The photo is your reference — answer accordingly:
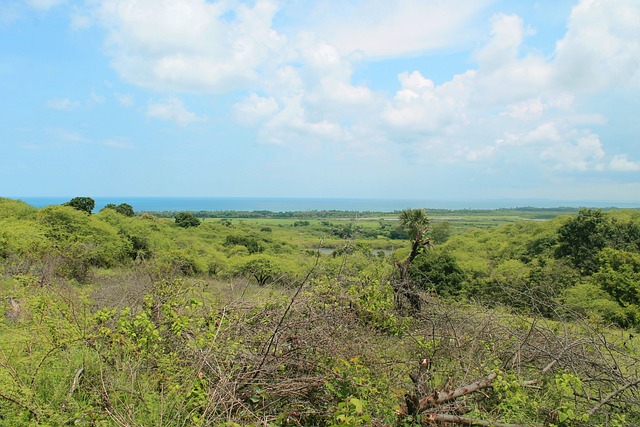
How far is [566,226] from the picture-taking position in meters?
25.4

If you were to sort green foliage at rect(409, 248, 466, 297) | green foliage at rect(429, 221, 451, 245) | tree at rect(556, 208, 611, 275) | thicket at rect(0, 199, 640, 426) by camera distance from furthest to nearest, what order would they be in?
green foliage at rect(429, 221, 451, 245) → tree at rect(556, 208, 611, 275) → green foliage at rect(409, 248, 466, 297) → thicket at rect(0, 199, 640, 426)

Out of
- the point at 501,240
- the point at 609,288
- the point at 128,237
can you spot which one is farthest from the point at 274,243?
the point at 609,288

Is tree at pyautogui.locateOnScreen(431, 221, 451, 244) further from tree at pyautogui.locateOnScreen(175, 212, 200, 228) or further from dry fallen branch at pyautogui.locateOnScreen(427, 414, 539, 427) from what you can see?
dry fallen branch at pyautogui.locateOnScreen(427, 414, 539, 427)

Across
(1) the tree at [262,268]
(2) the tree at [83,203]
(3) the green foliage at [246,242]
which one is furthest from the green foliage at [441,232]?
(2) the tree at [83,203]

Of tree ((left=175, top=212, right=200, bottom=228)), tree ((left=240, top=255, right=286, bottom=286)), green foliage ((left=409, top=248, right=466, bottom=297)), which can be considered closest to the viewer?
green foliage ((left=409, top=248, right=466, bottom=297))

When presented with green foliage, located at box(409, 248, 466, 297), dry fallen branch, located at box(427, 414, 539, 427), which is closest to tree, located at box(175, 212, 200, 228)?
green foliage, located at box(409, 248, 466, 297)

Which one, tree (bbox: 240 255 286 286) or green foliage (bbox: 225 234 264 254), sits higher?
green foliage (bbox: 225 234 264 254)

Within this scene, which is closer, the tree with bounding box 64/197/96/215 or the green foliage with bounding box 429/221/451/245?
the tree with bounding box 64/197/96/215

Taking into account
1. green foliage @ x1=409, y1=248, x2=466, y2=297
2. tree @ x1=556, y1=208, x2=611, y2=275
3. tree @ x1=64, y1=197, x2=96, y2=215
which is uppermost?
tree @ x1=64, y1=197, x2=96, y2=215

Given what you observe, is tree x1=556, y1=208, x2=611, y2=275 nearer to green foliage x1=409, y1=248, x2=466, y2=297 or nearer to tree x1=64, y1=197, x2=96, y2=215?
green foliage x1=409, y1=248, x2=466, y2=297

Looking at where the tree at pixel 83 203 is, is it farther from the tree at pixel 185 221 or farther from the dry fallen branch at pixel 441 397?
the dry fallen branch at pixel 441 397

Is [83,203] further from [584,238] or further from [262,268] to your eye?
[584,238]

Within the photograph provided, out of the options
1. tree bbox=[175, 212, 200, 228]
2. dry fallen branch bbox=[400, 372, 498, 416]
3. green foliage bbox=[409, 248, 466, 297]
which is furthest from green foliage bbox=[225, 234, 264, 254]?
dry fallen branch bbox=[400, 372, 498, 416]

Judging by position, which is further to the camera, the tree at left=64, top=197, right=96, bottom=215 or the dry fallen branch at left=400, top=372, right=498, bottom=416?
the tree at left=64, top=197, right=96, bottom=215
